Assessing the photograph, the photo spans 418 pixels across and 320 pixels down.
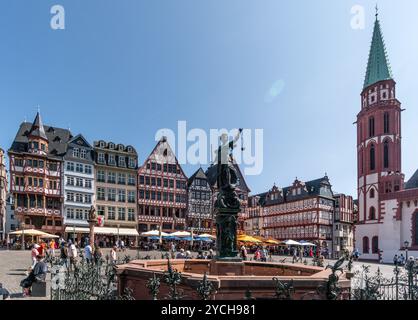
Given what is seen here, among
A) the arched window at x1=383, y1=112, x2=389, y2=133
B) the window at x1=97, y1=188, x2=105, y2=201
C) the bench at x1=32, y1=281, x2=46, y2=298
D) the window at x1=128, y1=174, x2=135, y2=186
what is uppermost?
the arched window at x1=383, y1=112, x2=389, y2=133

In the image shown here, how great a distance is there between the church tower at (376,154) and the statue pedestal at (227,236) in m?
38.9

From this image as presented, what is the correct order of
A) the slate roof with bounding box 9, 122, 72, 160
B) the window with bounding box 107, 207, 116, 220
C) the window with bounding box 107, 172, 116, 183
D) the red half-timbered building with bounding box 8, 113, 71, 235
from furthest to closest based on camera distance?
1. the window with bounding box 107, 172, 116, 183
2. the window with bounding box 107, 207, 116, 220
3. the slate roof with bounding box 9, 122, 72, 160
4. the red half-timbered building with bounding box 8, 113, 71, 235

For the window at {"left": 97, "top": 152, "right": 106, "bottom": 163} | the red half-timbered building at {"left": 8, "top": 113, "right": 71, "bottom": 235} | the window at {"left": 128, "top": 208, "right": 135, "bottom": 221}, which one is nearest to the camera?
the red half-timbered building at {"left": 8, "top": 113, "right": 71, "bottom": 235}

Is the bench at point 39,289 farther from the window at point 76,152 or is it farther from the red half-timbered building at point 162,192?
the red half-timbered building at point 162,192

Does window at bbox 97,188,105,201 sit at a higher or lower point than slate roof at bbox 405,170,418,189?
lower

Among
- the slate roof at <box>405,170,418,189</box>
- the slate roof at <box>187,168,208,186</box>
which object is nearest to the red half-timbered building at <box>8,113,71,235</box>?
the slate roof at <box>187,168,208,186</box>

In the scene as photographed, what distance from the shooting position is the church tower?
1836 inches

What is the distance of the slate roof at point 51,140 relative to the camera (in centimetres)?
4616

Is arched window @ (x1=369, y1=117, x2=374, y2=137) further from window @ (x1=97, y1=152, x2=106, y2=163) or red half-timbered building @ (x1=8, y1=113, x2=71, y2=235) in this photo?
red half-timbered building @ (x1=8, y1=113, x2=71, y2=235)

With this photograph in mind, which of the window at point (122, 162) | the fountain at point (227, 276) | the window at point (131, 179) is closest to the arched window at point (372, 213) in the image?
the window at point (131, 179)

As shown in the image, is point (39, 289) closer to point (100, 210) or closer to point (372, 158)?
point (100, 210)

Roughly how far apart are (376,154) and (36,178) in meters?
43.4
